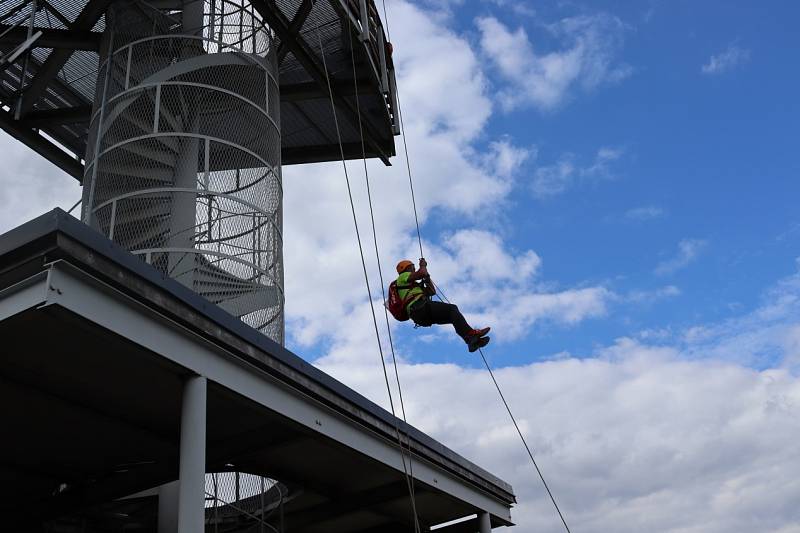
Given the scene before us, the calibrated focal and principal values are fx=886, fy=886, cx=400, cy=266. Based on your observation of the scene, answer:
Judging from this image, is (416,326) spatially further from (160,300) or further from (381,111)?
(381,111)

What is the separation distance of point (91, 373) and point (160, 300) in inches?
60.3

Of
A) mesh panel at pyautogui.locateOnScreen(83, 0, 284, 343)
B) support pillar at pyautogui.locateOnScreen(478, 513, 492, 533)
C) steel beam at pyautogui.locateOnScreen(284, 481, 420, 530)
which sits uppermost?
mesh panel at pyautogui.locateOnScreen(83, 0, 284, 343)

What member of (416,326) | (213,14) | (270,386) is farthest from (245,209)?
(270,386)

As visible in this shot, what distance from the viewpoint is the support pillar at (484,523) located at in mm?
13359

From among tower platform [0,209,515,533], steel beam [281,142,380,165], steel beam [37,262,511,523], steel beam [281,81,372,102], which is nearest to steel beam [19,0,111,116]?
steel beam [281,81,372,102]

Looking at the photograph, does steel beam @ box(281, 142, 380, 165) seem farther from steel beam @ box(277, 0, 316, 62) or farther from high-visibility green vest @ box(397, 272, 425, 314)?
high-visibility green vest @ box(397, 272, 425, 314)

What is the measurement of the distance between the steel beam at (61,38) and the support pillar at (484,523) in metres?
10.9

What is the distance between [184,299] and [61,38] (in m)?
10.9

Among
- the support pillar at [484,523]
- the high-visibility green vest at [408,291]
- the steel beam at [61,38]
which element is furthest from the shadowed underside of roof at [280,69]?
the support pillar at [484,523]

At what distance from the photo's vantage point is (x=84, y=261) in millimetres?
6812

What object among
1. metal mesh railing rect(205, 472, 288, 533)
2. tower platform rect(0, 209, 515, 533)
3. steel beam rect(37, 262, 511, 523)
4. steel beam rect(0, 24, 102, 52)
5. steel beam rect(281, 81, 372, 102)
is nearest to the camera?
steel beam rect(37, 262, 511, 523)

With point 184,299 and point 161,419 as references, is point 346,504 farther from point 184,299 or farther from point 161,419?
point 184,299

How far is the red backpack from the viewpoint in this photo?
44.0 feet

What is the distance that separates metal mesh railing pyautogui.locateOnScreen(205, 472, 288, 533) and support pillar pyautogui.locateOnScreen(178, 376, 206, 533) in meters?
4.01
